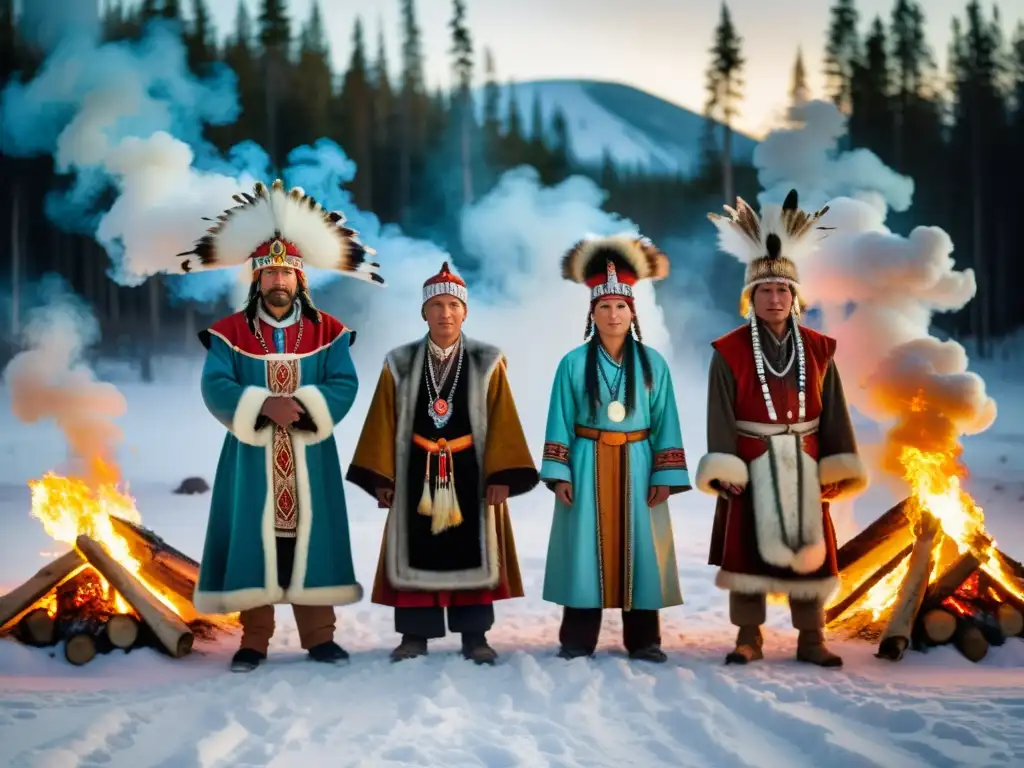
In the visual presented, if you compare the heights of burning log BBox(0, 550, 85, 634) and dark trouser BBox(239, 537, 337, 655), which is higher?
burning log BBox(0, 550, 85, 634)

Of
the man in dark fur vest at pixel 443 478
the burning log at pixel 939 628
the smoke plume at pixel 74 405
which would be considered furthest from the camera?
the smoke plume at pixel 74 405

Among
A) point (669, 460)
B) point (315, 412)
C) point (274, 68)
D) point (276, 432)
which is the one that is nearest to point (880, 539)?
point (669, 460)

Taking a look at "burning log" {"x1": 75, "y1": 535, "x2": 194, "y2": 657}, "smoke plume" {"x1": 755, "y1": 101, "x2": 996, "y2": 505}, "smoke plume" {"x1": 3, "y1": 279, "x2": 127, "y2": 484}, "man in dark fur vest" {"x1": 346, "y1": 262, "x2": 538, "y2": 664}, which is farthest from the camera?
"smoke plume" {"x1": 3, "y1": 279, "x2": 127, "y2": 484}

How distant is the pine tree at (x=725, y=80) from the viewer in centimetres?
928

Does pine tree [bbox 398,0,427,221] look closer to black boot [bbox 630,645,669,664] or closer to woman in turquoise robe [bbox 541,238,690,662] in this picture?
woman in turquoise robe [bbox 541,238,690,662]

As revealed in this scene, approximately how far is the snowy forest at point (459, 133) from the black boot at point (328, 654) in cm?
590

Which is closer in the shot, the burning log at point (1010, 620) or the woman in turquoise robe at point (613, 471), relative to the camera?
the woman in turquoise robe at point (613, 471)

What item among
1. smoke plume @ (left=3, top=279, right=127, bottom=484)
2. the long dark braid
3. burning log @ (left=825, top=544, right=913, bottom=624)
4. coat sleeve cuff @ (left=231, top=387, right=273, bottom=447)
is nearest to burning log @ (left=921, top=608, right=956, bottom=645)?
burning log @ (left=825, top=544, right=913, bottom=624)

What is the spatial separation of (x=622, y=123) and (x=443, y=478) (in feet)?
24.9

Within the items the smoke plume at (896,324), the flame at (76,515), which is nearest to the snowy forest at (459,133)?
the smoke plume at (896,324)

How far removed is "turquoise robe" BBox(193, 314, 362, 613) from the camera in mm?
4082

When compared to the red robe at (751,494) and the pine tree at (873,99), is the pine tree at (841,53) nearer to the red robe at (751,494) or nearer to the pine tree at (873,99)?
the pine tree at (873,99)

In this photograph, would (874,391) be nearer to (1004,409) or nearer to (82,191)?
(1004,409)

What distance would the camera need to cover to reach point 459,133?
10219 mm
